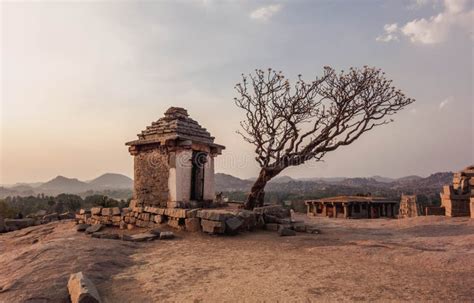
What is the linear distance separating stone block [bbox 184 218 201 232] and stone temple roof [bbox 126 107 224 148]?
122 inches

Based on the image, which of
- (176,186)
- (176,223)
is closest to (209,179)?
(176,186)

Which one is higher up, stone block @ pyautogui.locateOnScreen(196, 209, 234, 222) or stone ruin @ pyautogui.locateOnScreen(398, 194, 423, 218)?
stone block @ pyautogui.locateOnScreen(196, 209, 234, 222)

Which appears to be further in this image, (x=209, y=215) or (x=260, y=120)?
(x=260, y=120)

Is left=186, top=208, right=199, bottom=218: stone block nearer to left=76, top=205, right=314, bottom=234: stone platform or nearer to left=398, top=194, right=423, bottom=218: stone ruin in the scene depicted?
left=76, top=205, right=314, bottom=234: stone platform

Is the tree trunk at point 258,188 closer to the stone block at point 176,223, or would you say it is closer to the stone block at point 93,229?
the stone block at point 176,223

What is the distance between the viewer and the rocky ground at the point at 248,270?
4270 millimetres

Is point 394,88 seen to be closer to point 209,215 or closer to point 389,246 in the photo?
point 389,246

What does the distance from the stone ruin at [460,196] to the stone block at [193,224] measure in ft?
36.3

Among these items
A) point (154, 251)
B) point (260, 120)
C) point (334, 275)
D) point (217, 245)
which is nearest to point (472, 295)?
point (334, 275)

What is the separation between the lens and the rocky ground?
4270 millimetres

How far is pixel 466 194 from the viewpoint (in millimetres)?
13523

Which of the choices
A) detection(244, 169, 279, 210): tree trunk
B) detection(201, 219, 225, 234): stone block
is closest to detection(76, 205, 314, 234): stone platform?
detection(201, 219, 225, 234): stone block

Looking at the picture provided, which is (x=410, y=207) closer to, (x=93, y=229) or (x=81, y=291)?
(x=93, y=229)

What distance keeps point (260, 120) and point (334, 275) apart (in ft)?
29.4
